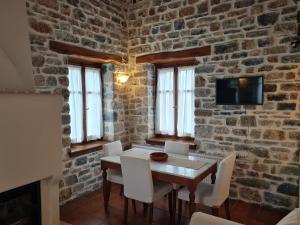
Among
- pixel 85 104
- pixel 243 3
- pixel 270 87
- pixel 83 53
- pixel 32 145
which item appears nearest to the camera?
pixel 32 145

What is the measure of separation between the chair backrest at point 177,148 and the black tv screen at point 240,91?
82 cm

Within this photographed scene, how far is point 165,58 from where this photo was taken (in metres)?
3.97

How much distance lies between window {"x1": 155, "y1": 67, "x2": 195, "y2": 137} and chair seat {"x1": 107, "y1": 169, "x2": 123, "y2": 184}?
4.58 ft

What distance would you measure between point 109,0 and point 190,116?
2378 millimetres

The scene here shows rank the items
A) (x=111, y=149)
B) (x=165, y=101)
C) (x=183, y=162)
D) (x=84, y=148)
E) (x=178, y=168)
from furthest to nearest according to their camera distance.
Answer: (x=165, y=101), (x=84, y=148), (x=111, y=149), (x=183, y=162), (x=178, y=168)

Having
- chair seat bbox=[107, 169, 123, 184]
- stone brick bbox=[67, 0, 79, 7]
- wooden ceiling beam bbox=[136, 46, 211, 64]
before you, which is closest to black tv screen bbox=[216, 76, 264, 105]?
wooden ceiling beam bbox=[136, 46, 211, 64]

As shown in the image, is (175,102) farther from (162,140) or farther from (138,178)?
(138,178)

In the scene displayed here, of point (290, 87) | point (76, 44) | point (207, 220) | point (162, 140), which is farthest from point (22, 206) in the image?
point (290, 87)

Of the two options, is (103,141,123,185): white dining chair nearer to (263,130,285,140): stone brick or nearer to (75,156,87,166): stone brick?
(75,156,87,166): stone brick

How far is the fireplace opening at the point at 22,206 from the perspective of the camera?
2.33 meters

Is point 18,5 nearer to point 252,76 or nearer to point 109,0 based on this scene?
point 109,0

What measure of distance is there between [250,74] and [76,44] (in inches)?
98.4

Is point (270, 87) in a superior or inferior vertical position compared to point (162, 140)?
superior

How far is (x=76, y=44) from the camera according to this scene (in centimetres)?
347
